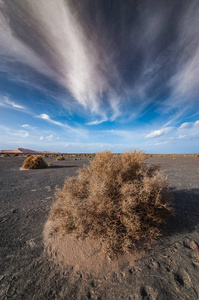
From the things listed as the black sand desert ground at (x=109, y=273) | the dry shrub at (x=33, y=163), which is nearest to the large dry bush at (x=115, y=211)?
the black sand desert ground at (x=109, y=273)

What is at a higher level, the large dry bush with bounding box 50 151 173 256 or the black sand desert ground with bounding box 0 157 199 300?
the large dry bush with bounding box 50 151 173 256

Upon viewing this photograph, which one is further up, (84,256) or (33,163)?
(33,163)

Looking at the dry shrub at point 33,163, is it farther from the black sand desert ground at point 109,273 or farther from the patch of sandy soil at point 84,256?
the patch of sandy soil at point 84,256

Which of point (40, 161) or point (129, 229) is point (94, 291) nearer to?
point (129, 229)

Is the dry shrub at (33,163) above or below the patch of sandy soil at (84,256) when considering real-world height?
above

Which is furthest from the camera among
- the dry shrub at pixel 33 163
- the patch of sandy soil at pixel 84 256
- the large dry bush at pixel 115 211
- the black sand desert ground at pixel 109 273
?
the dry shrub at pixel 33 163

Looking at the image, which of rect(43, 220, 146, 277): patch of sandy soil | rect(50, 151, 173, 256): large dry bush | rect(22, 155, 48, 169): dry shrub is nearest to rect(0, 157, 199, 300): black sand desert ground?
rect(43, 220, 146, 277): patch of sandy soil

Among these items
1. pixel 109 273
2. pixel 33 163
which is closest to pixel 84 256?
pixel 109 273

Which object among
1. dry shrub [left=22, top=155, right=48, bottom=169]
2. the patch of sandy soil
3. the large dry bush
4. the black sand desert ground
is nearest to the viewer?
the black sand desert ground

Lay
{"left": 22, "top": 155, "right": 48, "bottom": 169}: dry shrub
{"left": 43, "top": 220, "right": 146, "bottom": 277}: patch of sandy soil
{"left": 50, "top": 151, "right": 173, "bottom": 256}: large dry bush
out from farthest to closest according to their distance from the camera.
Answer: {"left": 22, "top": 155, "right": 48, "bottom": 169}: dry shrub < {"left": 50, "top": 151, "right": 173, "bottom": 256}: large dry bush < {"left": 43, "top": 220, "right": 146, "bottom": 277}: patch of sandy soil

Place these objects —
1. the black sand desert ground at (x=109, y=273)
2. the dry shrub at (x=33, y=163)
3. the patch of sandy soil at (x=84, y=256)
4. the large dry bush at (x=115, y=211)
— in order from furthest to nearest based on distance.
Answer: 1. the dry shrub at (x=33, y=163)
2. the large dry bush at (x=115, y=211)
3. the patch of sandy soil at (x=84, y=256)
4. the black sand desert ground at (x=109, y=273)

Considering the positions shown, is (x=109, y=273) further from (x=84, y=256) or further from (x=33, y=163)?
(x=33, y=163)

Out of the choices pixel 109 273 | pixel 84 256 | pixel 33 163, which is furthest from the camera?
pixel 33 163

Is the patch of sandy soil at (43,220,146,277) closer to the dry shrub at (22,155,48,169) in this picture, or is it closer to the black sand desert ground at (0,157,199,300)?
the black sand desert ground at (0,157,199,300)
